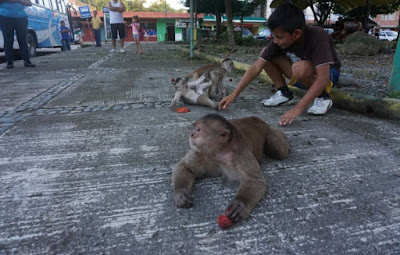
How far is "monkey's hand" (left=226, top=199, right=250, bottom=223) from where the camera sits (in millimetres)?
1684

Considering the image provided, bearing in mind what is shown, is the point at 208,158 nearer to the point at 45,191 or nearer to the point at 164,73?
the point at 45,191

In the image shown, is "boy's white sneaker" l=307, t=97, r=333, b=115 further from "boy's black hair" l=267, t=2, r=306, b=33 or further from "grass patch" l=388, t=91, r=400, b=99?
"boy's black hair" l=267, t=2, r=306, b=33

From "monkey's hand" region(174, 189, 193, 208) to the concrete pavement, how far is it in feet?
0.14

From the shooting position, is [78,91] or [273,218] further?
[78,91]

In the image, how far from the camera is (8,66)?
26.0 ft

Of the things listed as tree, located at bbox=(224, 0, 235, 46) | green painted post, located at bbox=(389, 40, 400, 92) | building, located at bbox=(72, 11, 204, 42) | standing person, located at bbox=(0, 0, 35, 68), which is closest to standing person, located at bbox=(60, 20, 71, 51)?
standing person, located at bbox=(0, 0, 35, 68)

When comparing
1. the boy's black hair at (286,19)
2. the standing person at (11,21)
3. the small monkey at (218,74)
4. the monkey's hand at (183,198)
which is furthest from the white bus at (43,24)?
the monkey's hand at (183,198)

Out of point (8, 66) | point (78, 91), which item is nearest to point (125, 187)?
point (78, 91)

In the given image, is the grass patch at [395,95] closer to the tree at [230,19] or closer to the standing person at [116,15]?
the tree at [230,19]

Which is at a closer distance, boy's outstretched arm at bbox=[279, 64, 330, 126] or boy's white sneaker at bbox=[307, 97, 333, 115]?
boy's outstretched arm at bbox=[279, 64, 330, 126]

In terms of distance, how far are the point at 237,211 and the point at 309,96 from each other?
180 centimetres

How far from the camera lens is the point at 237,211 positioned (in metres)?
1.70

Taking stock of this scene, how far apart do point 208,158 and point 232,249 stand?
2.43ft

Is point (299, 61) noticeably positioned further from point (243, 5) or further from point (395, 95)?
point (243, 5)
